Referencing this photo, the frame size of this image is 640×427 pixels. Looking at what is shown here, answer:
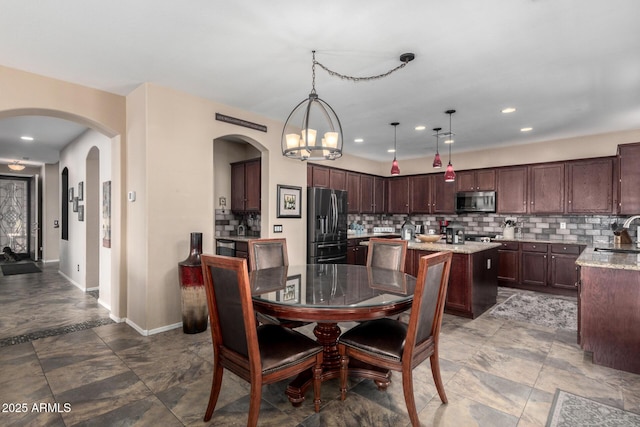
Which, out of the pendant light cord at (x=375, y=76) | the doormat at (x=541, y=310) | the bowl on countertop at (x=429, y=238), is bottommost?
the doormat at (x=541, y=310)

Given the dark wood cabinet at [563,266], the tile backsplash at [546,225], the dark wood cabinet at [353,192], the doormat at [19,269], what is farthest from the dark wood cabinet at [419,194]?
the doormat at [19,269]

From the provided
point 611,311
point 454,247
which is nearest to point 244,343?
point 611,311

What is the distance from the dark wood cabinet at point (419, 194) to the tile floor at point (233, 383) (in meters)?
3.63

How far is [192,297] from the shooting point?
3.39m

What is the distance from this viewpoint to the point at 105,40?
2.54m

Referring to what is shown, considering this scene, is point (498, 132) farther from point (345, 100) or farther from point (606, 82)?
point (345, 100)

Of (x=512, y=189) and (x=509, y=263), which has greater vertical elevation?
(x=512, y=189)

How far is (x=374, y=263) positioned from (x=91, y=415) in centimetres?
252

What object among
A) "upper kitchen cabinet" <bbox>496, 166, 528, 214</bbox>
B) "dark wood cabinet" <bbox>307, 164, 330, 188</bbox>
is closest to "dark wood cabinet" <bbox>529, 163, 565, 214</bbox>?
"upper kitchen cabinet" <bbox>496, 166, 528, 214</bbox>

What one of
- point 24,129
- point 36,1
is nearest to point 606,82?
point 36,1

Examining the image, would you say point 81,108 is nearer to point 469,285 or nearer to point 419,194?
point 469,285

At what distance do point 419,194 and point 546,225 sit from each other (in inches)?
93.1

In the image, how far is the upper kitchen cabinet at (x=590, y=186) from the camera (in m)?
5.01

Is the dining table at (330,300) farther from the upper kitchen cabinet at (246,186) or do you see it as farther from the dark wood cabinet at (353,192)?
the dark wood cabinet at (353,192)
